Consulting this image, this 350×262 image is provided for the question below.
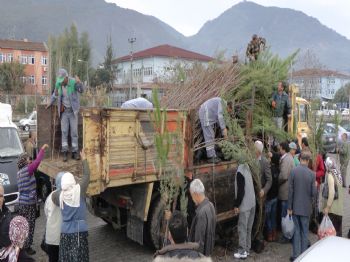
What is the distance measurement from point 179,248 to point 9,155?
575 cm

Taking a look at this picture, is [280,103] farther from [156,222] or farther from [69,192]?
[69,192]

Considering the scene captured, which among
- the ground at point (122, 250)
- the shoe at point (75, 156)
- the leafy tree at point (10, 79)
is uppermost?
the leafy tree at point (10, 79)

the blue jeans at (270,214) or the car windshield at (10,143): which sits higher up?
the car windshield at (10,143)

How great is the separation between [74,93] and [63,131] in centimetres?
68

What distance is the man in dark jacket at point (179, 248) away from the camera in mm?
3022

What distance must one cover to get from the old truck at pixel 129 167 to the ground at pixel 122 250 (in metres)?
0.39

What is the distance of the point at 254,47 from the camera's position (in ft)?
28.1

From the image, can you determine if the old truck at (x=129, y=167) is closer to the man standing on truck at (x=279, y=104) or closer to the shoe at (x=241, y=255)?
the shoe at (x=241, y=255)

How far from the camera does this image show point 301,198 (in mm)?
5992

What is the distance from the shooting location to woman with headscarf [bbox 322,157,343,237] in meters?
6.32

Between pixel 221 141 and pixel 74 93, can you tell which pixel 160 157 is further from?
pixel 74 93

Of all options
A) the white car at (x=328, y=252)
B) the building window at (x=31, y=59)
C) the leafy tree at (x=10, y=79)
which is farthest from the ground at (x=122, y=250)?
the building window at (x=31, y=59)

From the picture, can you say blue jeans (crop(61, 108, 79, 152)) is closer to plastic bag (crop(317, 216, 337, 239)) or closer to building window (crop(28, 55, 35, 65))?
plastic bag (crop(317, 216, 337, 239))

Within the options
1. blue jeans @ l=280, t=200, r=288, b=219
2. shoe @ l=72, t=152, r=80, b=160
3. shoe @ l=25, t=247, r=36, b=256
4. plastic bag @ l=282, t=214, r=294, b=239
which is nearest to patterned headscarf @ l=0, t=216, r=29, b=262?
shoe @ l=25, t=247, r=36, b=256
